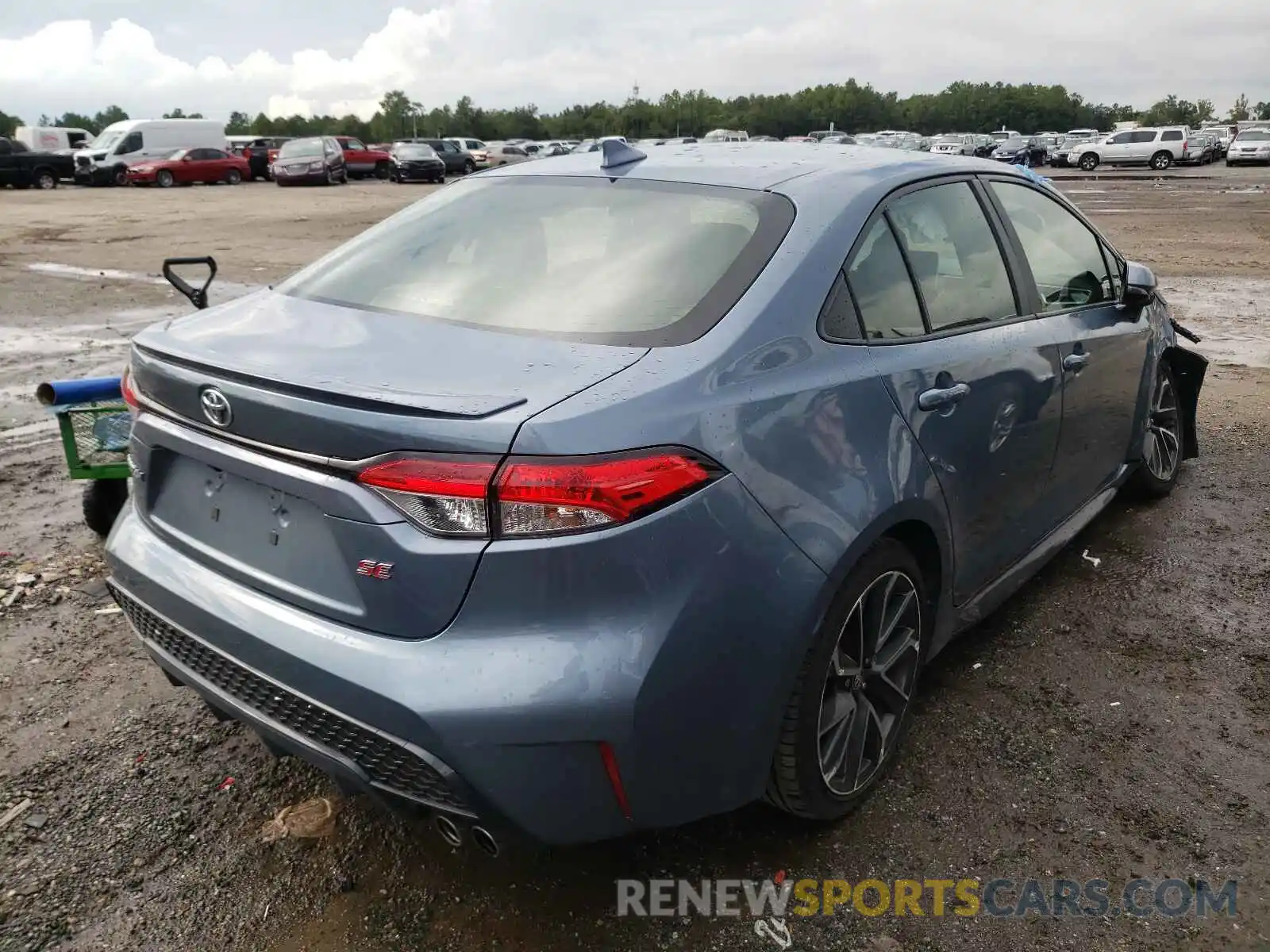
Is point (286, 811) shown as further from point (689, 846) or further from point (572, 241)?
point (572, 241)

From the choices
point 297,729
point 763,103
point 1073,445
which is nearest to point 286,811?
point 297,729

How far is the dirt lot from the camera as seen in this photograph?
92.8 inches

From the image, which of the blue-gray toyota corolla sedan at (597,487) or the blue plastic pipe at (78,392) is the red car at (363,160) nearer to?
the blue plastic pipe at (78,392)

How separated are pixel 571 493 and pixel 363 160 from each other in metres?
40.7

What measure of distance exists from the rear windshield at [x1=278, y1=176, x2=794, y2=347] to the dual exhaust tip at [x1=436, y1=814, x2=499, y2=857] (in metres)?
1.06

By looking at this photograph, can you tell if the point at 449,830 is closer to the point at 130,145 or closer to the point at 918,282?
the point at 918,282

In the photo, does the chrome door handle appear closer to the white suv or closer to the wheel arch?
the wheel arch

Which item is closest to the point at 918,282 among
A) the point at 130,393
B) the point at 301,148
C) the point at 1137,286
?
the point at 1137,286

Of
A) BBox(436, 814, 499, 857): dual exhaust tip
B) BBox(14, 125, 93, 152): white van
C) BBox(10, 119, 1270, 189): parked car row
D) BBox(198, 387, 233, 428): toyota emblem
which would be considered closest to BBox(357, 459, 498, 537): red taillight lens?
BBox(198, 387, 233, 428): toyota emblem

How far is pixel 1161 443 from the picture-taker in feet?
16.0

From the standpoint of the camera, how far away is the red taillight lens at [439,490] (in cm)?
189

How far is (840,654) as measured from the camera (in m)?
2.52

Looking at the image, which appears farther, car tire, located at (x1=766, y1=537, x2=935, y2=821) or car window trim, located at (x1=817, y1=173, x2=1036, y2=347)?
car window trim, located at (x1=817, y1=173, x2=1036, y2=347)

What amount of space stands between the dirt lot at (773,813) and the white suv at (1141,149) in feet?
145
